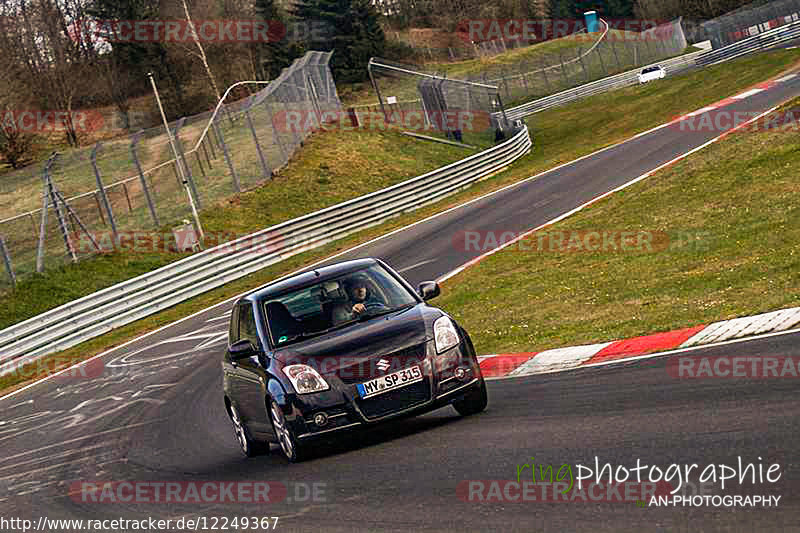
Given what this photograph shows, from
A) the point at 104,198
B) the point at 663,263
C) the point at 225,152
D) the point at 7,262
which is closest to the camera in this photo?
the point at 663,263

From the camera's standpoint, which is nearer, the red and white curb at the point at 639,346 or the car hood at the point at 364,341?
the car hood at the point at 364,341

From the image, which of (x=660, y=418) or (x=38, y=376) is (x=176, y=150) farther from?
(x=660, y=418)

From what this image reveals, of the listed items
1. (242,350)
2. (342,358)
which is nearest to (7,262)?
(242,350)

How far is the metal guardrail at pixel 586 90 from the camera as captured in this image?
234 ft

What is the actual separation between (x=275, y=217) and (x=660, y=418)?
30448mm

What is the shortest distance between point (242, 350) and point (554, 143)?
42023 millimetres

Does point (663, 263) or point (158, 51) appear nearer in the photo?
point (663, 263)

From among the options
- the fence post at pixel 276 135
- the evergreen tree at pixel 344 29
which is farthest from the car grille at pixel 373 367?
the evergreen tree at pixel 344 29

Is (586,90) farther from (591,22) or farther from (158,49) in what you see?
(591,22)

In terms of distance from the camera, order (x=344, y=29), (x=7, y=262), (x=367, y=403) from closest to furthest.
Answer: (x=367, y=403)
(x=7, y=262)
(x=344, y=29)

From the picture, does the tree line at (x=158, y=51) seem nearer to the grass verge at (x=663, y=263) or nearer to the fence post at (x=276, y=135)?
the fence post at (x=276, y=135)

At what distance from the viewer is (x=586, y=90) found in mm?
73000

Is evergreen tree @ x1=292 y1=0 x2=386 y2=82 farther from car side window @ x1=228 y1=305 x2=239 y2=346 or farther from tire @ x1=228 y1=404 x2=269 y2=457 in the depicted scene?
tire @ x1=228 y1=404 x2=269 y2=457

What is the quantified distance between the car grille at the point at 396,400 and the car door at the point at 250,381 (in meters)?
1.17
